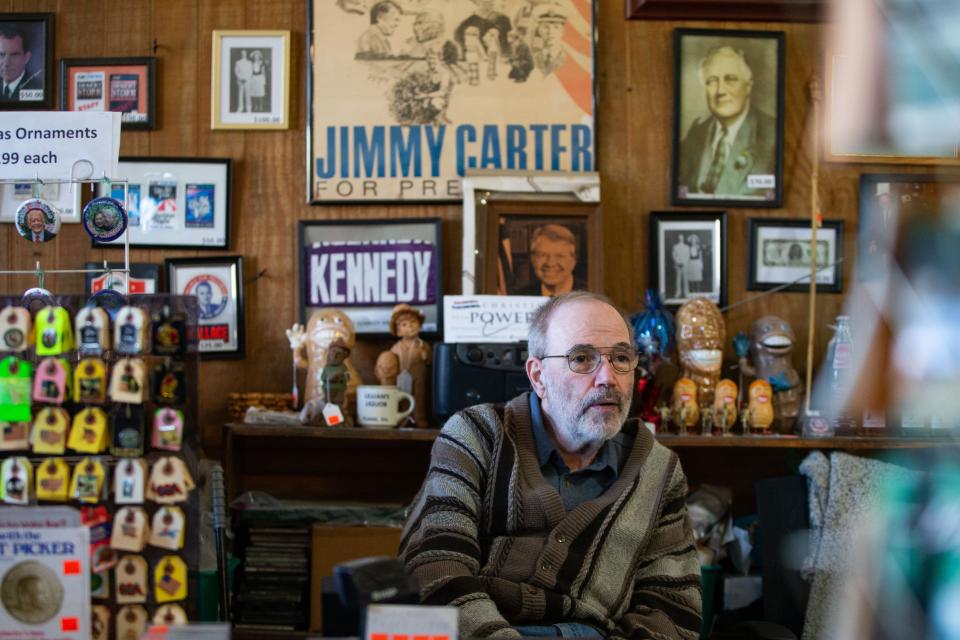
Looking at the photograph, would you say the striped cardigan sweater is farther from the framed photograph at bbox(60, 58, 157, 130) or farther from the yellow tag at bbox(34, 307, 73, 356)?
the framed photograph at bbox(60, 58, 157, 130)

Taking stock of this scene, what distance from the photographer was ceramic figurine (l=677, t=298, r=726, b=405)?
288cm

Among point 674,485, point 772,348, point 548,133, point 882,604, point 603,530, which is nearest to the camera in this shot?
point 882,604

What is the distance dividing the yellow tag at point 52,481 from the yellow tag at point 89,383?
9 cm

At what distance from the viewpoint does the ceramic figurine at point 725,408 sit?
112 inches

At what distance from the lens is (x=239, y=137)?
322 cm

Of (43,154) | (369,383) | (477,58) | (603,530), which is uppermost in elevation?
(477,58)

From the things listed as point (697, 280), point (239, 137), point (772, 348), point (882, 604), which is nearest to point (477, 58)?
point (239, 137)

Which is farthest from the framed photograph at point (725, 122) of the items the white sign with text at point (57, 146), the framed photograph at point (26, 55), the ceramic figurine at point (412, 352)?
the framed photograph at point (26, 55)

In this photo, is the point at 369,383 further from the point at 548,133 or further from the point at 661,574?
the point at 661,574

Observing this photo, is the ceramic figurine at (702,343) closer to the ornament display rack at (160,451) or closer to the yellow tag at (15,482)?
the ornament display rack at (160,451)

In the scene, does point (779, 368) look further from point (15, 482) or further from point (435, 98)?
point (15, 482)

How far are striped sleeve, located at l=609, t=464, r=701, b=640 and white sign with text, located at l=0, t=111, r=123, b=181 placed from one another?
4.27ft

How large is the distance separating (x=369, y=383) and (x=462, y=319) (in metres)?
0.46

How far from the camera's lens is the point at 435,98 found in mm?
3182
